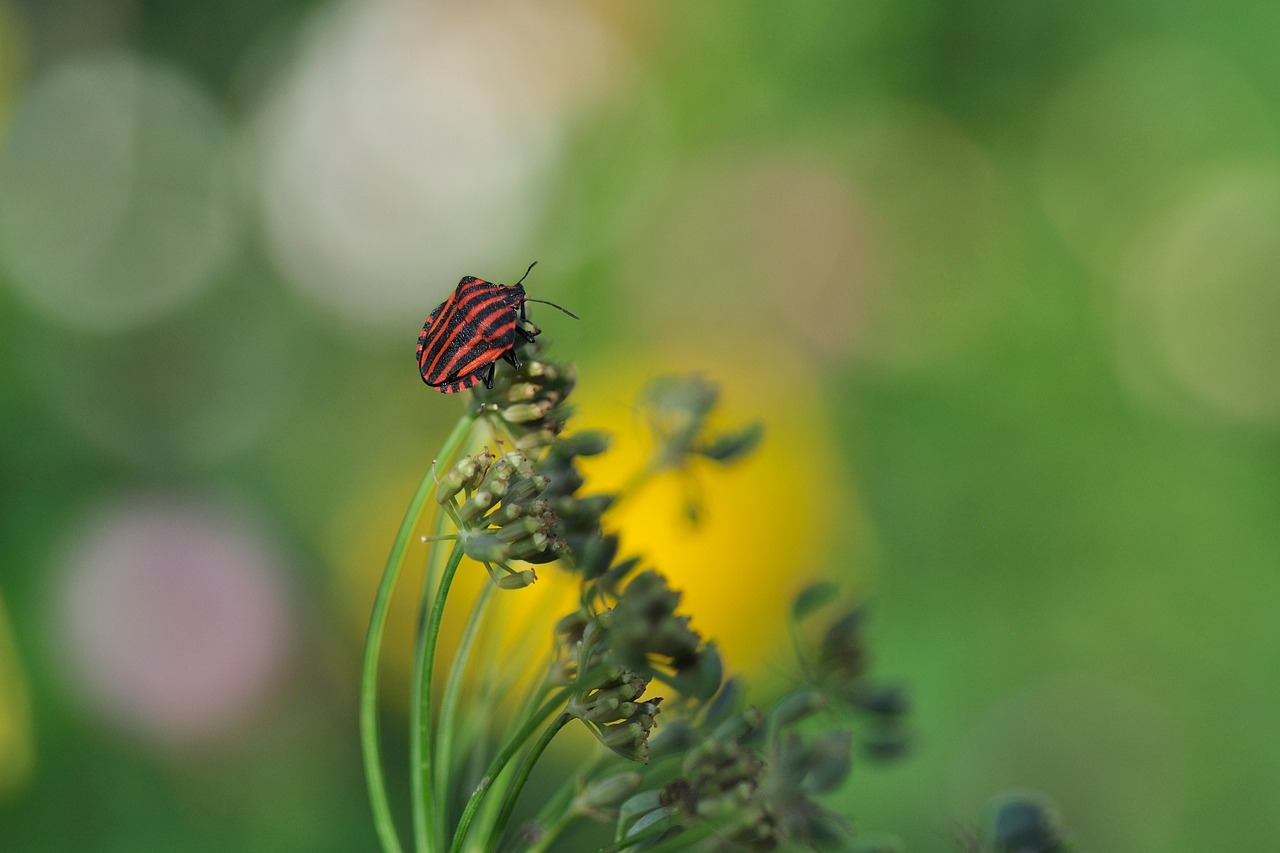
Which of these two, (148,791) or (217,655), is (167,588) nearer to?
(217,655)

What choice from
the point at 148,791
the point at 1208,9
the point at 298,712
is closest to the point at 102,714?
the point at 148,791

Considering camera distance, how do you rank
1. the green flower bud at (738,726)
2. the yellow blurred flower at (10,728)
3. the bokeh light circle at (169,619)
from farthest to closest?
the bokeh light circle at (169,619) < the yellow blurred flower at (10,728) < the green flower bud at (738,726)

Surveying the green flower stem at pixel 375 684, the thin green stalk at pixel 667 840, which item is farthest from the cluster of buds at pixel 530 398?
the thin green stalk at pixel 667 840

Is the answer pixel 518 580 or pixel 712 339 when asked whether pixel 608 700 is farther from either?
pixel 712 339

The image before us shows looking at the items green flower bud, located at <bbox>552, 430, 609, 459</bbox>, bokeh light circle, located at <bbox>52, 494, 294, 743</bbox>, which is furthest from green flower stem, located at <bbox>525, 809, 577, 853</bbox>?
bokeh light circle, located at <bbox>52, 494, 294, 743</bbox>

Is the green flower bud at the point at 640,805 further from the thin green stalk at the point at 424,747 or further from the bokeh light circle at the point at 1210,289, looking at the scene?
the bokeh light circle at the point at 1210,289
